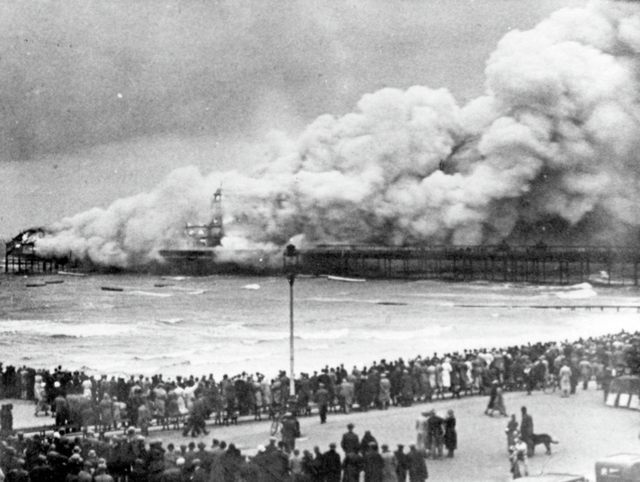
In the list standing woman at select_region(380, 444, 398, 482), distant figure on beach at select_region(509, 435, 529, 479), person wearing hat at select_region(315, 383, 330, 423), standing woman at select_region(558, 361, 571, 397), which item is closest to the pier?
standing woman at select_region(558, 361, 571, 397)

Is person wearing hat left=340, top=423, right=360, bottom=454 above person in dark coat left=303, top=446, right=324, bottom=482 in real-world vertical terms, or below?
above

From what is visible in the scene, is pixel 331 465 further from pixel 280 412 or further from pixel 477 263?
pixel 477 263

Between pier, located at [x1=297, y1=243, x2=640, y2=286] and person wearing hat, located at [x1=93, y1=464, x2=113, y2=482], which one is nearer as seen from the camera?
person wearing hat, located at [x1=93, y1=464, x2=113, y2=482]

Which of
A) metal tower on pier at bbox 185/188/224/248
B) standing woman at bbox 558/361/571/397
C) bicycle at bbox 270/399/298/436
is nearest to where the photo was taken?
bicycle at bbox 270/399/298/436

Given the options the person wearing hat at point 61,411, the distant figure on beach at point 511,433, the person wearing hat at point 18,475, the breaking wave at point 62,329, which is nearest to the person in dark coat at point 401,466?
the distant figure on beach at point 511,433

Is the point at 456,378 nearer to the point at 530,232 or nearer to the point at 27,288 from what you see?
the point at 530,232

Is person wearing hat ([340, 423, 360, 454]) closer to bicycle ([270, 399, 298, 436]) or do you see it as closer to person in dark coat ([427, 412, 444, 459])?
person in dark coat ([427, 412, 444, 459])

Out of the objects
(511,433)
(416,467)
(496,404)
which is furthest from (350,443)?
(496,404)

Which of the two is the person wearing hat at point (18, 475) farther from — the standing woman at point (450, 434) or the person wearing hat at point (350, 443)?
the standing woman at point (450, 434)
